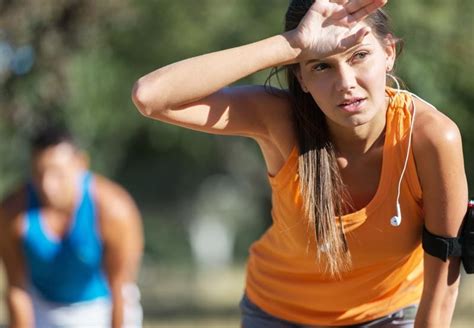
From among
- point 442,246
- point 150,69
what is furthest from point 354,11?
point 150,69

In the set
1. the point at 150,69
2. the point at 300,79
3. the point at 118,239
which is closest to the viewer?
the point at 300,79

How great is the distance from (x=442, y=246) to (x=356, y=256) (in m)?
0.36

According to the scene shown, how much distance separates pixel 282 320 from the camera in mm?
4152

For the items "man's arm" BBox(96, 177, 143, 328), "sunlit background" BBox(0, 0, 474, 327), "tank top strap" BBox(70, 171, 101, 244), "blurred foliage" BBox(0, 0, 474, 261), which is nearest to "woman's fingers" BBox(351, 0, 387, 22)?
"man's arm" BBox(96, 177, 143, 328)

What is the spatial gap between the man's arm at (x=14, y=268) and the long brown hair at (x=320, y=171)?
9.40ft

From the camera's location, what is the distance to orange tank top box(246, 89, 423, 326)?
3.74 m

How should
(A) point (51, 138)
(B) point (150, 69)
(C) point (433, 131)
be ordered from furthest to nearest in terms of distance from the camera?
(B) point (150, 69)
(A) point (51, 138)
(C) point (433, 131)

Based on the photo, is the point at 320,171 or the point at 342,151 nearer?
the point at 320,171

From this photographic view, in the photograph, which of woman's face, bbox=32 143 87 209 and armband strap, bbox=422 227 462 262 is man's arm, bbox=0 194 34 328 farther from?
armband strap, bbox=422 227 462 262

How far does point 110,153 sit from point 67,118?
5850 millimetres

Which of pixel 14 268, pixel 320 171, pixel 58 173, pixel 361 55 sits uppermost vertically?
pixel 361 55

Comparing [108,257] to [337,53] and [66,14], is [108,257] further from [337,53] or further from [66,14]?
[66,14]

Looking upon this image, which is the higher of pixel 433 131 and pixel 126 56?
pixel 126 56

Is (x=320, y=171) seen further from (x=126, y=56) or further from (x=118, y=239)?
(x=126, y=56)
